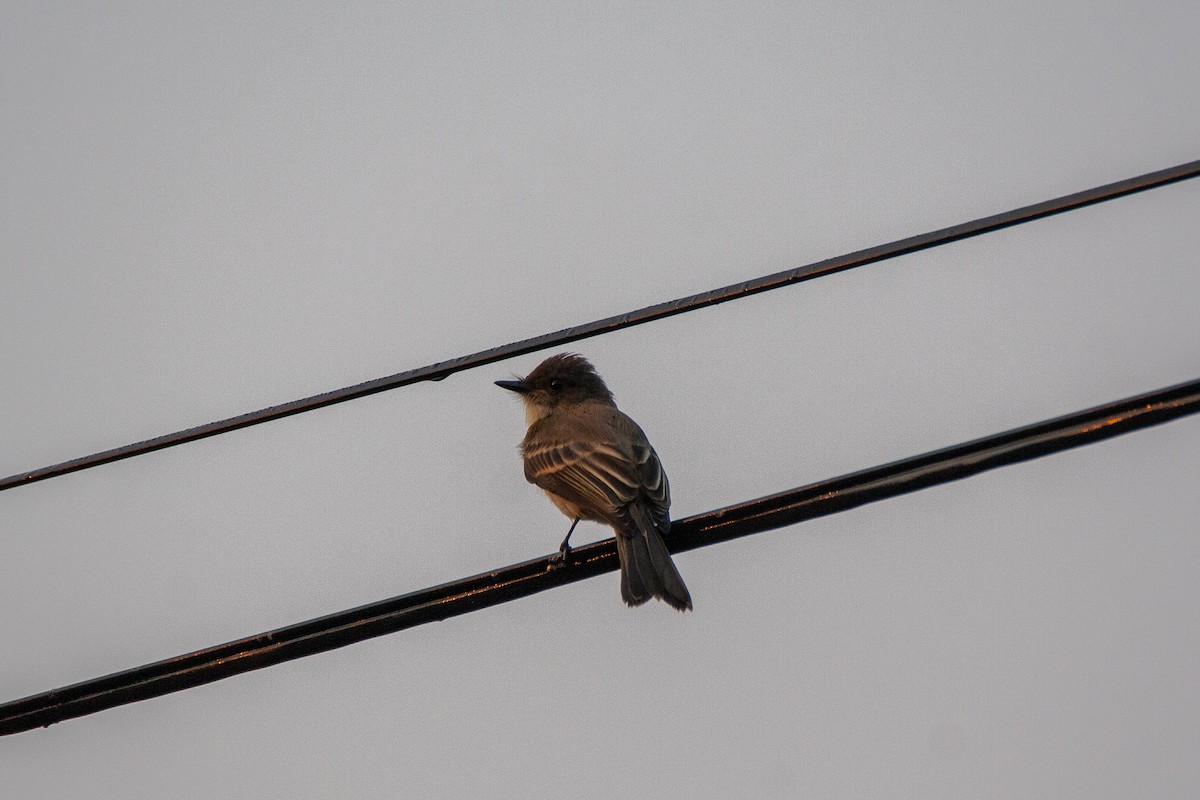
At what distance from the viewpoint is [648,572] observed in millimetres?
7160

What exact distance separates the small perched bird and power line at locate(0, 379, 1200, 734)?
695mm

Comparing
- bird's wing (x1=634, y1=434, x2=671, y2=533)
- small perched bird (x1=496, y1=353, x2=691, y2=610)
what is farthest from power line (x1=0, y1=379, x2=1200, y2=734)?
bird's wing (x1=634, y1=434, x2=671, y2=533)

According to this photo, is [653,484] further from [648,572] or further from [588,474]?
[648,572]

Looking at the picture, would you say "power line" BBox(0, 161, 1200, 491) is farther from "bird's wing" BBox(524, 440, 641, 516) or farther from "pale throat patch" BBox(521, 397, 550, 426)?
"pale throat patch" BBox(521, 397, 550, 426)

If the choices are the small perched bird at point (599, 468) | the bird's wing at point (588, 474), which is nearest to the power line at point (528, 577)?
the small perched bird at point (599, 468)

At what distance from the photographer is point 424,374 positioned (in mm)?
6715

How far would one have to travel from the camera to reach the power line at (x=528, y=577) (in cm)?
511

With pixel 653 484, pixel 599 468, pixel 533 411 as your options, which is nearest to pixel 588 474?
pixel 599 468

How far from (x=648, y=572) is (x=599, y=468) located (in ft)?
4.32

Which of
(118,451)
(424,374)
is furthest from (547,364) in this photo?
(118,451)

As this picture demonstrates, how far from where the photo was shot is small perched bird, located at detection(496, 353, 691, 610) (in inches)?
284

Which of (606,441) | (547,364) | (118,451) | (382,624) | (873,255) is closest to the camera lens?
(382,624)

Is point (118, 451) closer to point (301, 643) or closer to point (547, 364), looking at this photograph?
point (301, 643)

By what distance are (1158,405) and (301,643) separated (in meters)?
3.65
